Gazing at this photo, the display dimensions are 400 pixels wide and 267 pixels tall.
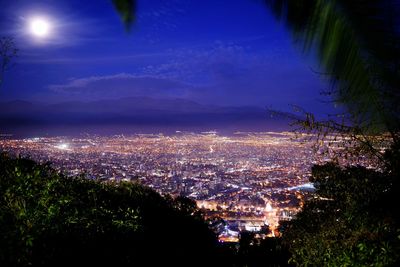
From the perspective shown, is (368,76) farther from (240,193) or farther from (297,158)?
(297,158)

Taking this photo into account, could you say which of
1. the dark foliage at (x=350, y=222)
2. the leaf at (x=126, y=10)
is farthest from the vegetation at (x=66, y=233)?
the leaf at (x=126, y=10)

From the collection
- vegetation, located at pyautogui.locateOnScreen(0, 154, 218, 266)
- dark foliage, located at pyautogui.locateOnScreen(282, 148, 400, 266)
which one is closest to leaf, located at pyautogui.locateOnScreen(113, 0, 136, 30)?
vegetation, located at pyautogui.locateOnScreen(0, 154, 218, 266)

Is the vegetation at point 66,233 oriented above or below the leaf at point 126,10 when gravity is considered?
below

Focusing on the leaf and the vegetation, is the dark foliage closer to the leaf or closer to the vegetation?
the vegetation

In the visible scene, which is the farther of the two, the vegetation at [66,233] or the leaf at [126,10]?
the leaf at [126,10]

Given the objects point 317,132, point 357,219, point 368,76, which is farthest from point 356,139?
point 368,76

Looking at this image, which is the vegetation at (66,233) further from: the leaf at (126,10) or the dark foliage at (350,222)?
the leaf at (126,10)

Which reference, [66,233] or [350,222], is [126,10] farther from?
[350,222]

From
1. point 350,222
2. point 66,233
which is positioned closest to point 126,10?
point 66,233

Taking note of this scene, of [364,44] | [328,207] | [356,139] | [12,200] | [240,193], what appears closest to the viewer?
[364,44]

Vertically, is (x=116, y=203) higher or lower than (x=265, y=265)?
higher

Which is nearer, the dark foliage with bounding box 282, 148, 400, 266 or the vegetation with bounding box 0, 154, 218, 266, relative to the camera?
the vegetation with bounding box 0, 154, 218, 266
